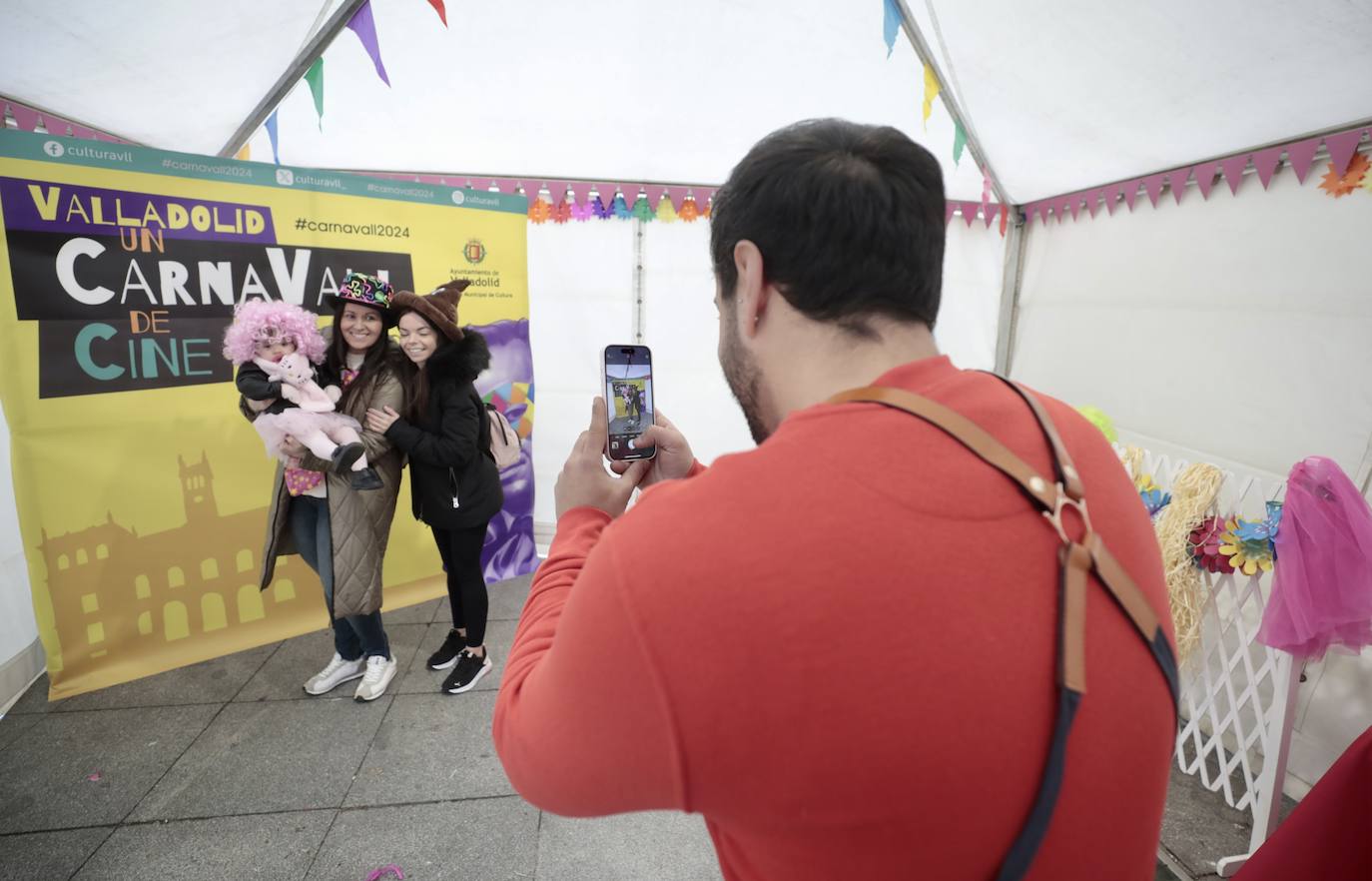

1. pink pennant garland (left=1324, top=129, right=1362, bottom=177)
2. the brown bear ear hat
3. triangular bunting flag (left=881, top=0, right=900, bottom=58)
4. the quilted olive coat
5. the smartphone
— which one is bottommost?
the quilted olive coat

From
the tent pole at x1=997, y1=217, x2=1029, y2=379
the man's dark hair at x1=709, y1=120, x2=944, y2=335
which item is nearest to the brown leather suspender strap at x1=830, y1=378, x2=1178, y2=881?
the man's dark hair at x1=709, y1=120, x2=944, y2=335

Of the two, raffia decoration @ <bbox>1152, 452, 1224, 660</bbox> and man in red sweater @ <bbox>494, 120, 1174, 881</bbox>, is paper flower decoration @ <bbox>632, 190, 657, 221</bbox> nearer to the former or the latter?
raffia decoration @ <bbox>1152, 452, 1224, 660</bbox>

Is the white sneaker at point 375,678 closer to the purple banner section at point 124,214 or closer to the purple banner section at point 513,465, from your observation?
the purple banner section at point 513,465

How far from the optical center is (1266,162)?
2.53 metres

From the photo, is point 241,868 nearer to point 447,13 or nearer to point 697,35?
point 447,13

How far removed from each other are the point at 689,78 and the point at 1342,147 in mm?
2732

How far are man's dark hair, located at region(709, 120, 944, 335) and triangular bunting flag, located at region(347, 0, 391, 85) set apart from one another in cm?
311

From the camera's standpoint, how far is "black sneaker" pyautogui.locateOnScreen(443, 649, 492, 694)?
287 cm

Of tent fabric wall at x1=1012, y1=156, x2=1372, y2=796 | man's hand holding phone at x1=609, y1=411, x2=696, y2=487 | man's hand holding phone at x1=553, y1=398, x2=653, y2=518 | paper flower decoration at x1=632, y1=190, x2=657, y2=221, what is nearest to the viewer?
man's hand holding phone at x1=553, y1=398, x2=653, y2=518

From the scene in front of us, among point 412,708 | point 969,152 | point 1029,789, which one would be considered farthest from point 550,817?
point 969,152

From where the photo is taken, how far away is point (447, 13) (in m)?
2.89

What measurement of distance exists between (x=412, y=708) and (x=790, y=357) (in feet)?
9.07

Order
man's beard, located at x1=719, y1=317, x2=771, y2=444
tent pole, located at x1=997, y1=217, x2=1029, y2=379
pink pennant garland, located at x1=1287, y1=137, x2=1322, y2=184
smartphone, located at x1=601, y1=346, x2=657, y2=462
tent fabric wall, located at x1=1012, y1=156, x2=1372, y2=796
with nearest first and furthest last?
man's beard, located at x1=719, y1=317, x2=771, y2=444
smartphone, located at x1=601, y1=346, x2=657, y2=462
tent fabric wall, located at x1=1012, y1=156, x2=1372, y2=796
pink pennant garland, located at x1=1287, y1=137, x2=1322, y2=184
tent pole, located at x1=997, y1=217, x2=1029, y2=379

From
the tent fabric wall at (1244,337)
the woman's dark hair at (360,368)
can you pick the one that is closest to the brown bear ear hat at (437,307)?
the woman's dark hair at (360,368)
